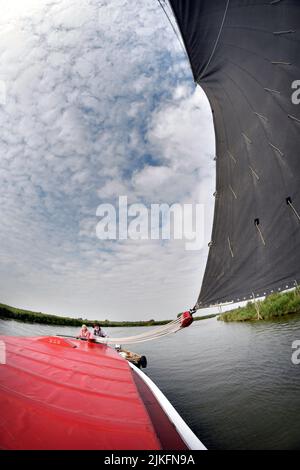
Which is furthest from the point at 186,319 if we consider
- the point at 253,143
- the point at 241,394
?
the point at 241,394

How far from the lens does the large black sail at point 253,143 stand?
2.89 meters

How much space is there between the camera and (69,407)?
9.57ft

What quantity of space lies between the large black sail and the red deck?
7.04ft

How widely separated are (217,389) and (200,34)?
1148cm

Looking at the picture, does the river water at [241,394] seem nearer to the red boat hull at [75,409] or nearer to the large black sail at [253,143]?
the red boat hull at [75,409]

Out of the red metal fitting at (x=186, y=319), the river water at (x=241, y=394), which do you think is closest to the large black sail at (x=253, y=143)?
the red metal fitting at (x=186, y=319)

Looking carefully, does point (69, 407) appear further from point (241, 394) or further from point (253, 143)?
point (241, 394)

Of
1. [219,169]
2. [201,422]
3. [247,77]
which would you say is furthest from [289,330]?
[247,77]

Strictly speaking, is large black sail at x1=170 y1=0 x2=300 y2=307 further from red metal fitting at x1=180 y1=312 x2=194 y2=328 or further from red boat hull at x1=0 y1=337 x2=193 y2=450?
red boat hull at x1=0 y1=337 x2=193 y2=450

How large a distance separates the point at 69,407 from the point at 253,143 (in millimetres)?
4837

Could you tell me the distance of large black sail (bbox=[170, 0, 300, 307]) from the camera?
289 cm

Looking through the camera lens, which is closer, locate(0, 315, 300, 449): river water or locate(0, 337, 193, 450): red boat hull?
locate(0, 337, 193, 450): red boat hull

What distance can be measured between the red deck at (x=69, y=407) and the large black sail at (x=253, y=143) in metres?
2.15

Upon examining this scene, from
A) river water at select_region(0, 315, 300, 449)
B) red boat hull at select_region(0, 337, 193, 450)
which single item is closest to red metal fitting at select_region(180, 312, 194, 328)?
red boat hull at select_region(0, 337, 193, 450)
